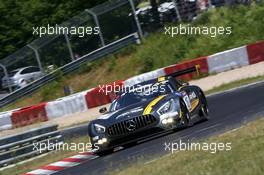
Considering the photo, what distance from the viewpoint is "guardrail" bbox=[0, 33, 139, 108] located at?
33.9 metres

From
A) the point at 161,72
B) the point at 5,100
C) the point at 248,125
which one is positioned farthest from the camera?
the point at 5,100

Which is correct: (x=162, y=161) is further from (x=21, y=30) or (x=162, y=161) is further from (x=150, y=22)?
(x=21, y=30)

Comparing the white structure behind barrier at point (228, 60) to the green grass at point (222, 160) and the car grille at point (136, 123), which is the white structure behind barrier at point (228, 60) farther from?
the green grass at point (222, 160)

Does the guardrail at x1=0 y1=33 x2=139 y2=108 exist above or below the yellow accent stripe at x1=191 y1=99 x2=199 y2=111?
below

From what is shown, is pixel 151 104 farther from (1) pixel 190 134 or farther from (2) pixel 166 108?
(1) pixel 190 134

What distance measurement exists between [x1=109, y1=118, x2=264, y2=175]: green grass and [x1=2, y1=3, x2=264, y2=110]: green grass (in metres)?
19.4

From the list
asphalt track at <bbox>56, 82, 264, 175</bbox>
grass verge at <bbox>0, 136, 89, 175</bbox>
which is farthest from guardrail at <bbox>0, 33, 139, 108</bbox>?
grass verge at <bbox>0, 136, 89, 175</bbox>

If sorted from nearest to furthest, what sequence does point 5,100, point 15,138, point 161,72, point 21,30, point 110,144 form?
point 110,144, point 15,138, point 161,72, point 5,100, point 21,30

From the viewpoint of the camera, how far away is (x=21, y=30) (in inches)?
1647

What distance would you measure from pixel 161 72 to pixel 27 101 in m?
9.31

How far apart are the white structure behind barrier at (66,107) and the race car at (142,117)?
40.5ft

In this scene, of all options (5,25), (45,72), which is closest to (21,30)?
(5,25)

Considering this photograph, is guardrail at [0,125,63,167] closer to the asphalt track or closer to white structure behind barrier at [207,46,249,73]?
the asphalt track

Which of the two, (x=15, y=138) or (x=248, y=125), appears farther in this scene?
(x=15, y=138)
